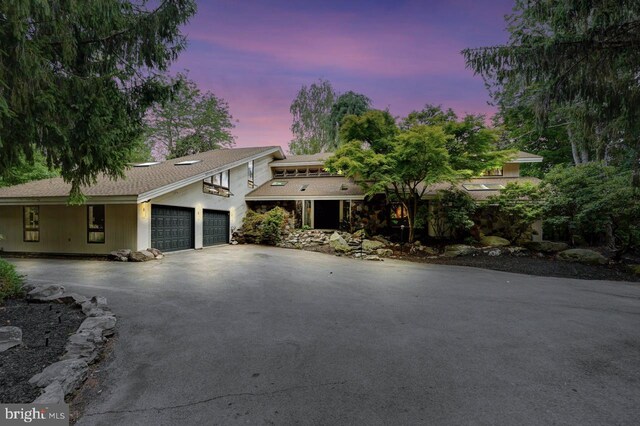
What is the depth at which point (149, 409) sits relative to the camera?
7.79 feet

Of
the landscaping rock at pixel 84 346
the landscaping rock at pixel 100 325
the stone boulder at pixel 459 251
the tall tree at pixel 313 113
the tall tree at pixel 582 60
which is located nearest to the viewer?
the landscaping rock at pixel 84 346

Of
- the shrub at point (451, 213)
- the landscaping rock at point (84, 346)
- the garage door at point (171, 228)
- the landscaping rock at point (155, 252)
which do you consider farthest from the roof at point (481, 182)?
the landscaping rock at point (84, 346)

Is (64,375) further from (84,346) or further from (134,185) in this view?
(134,185)

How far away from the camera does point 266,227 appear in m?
15.2

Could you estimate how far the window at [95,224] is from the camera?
11.5m

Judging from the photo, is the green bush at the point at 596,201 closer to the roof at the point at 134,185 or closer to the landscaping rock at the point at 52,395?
the landscaping rock at the point at 52,395

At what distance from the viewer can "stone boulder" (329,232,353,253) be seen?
42.2 ft

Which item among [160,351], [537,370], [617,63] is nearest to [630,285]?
[617,63]

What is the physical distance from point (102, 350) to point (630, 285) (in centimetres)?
1216

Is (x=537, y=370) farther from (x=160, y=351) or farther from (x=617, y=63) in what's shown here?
(x=617, y=63)

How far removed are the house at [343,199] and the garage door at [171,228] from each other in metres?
4.93

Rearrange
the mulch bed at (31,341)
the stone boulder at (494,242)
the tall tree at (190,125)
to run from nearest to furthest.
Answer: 1. the mulch bed at (31,341)
2. the stone boulder at (494,242)
3. the tall tree at (190,125)

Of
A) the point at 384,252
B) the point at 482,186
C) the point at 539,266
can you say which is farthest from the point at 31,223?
the point at 482,186

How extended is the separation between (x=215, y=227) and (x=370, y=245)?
8.32 m
